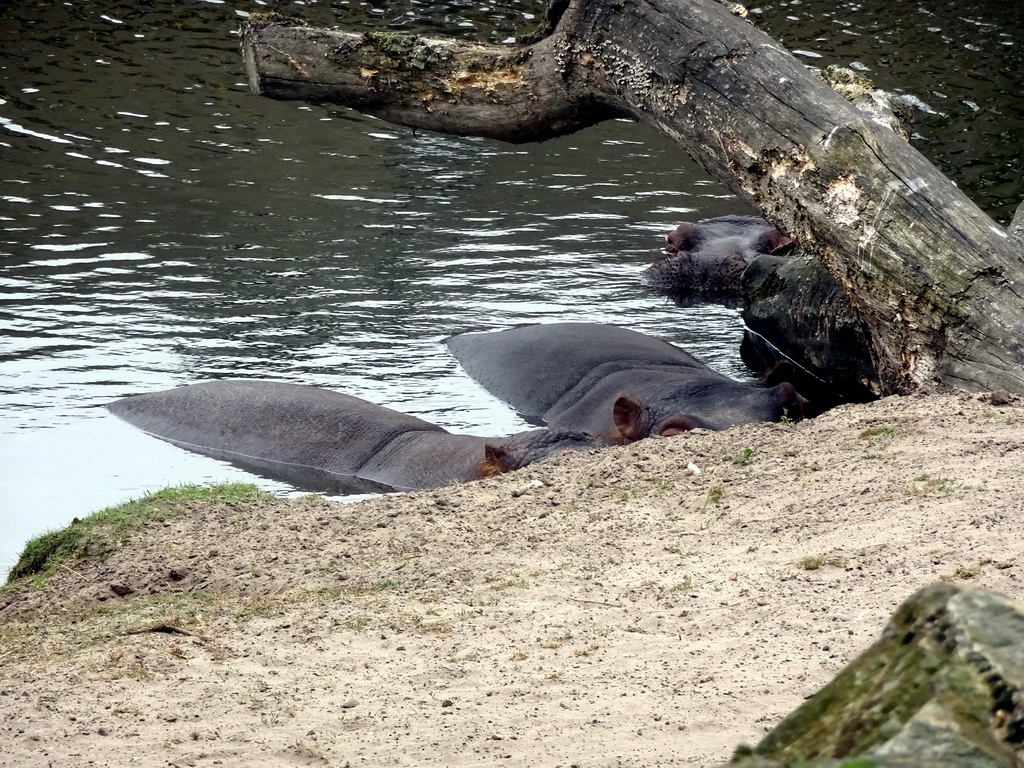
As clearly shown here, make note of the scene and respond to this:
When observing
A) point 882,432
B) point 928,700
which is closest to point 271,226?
point 882,432

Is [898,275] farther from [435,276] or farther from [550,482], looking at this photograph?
[435,276]

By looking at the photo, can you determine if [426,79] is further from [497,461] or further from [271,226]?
[271,226]

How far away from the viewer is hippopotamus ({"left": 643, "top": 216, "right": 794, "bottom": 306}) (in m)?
12.2

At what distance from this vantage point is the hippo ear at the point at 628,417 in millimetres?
7355

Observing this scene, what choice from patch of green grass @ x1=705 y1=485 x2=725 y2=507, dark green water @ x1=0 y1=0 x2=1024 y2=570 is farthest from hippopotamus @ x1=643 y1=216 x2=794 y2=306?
patch of green grass @ x1=705 y1=485 x2=725 y2=507

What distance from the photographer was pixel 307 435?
8750 mm

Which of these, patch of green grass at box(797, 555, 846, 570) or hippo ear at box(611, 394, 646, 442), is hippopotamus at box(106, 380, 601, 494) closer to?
hippo ear at box(611, 394, 646, 442)

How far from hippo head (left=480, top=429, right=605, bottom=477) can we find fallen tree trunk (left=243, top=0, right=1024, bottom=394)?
162 cm

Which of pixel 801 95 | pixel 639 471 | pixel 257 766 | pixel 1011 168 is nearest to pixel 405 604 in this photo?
pixel 257 766

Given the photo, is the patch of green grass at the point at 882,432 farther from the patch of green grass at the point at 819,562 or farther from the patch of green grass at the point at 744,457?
the patch of green grass at the point at 819,562

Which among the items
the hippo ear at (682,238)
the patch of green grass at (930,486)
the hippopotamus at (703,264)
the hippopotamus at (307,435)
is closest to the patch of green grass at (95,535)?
the hippopotamus at (307,435)

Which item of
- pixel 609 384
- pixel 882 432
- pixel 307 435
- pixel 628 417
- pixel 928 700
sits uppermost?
pixel 928 700

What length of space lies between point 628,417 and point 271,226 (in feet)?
22.7

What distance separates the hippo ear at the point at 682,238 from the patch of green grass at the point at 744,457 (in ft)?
22.7
